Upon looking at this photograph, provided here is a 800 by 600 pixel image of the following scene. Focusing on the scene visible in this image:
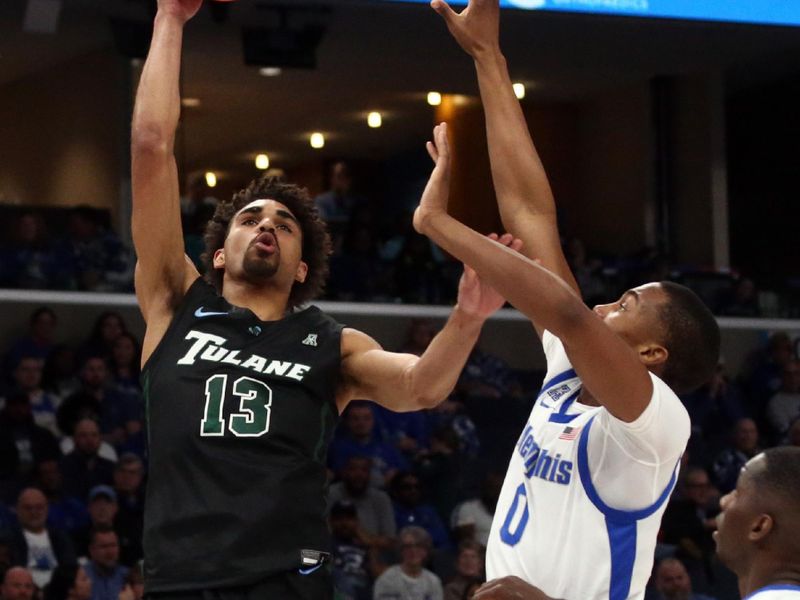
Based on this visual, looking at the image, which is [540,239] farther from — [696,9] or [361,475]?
[696,9]

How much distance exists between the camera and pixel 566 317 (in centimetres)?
312

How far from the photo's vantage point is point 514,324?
13.4 m

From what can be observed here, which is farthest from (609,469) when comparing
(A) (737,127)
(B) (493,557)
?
(A) (737,127)

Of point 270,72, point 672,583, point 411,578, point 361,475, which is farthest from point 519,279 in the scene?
point 270,72

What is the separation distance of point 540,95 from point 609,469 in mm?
12837

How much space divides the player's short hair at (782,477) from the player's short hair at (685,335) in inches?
30.1

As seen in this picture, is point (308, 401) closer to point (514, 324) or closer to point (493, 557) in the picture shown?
point (493, 557)

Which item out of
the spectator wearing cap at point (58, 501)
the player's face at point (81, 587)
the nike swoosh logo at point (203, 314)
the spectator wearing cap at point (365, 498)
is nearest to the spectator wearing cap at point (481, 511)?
the spectator wearing cap at point (365, 498)

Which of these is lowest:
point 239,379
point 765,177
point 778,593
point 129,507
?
point 129,507

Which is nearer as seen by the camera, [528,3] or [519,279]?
[519,279]

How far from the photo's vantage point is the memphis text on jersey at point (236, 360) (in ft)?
12.5

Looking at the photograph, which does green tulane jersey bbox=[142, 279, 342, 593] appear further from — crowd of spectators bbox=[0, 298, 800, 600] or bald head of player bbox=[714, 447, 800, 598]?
crowd of spectators bbox=[0, 298, 800, 600]

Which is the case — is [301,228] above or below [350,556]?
above

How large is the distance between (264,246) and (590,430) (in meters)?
1.11
